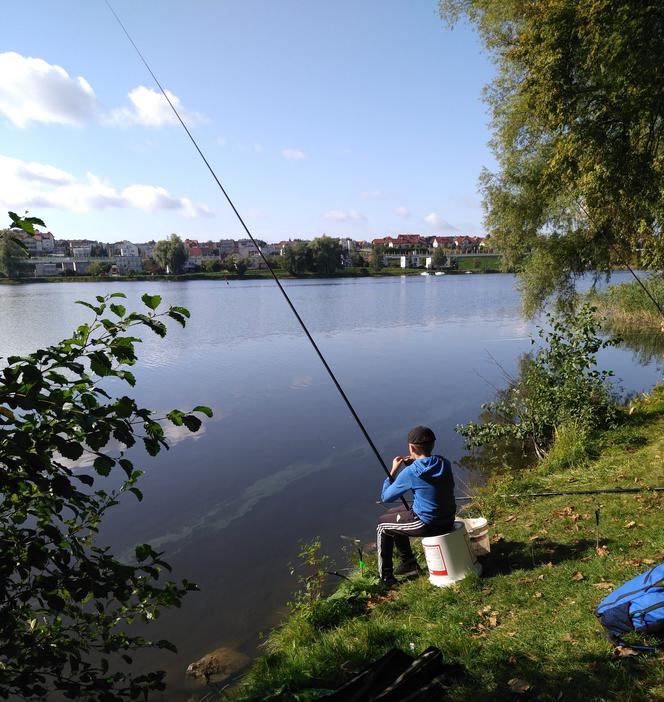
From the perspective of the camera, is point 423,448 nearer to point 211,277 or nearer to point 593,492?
point 593,492

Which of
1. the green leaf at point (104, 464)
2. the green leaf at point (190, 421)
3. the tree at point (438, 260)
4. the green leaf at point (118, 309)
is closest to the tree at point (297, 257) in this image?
the tree at point (438, 260)

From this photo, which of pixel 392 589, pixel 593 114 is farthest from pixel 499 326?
pixel 392 589

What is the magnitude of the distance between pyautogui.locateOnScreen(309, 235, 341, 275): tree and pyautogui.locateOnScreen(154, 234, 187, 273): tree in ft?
74.4

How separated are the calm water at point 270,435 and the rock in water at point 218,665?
0.14 meters

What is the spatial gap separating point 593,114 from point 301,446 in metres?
8.61

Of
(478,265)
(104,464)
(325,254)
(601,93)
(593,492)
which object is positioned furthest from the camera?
(478,265)

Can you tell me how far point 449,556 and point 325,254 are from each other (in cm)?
8384

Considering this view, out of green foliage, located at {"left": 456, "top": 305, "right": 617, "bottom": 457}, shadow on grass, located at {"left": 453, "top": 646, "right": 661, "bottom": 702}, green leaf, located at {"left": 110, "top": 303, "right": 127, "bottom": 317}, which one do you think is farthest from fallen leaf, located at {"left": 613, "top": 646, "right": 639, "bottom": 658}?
green foliage, located at {"left": 456, "top": 305, "right": 617, "bottom": 457}

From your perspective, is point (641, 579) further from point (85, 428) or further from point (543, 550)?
point (85, 428)

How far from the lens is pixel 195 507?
30.3ft

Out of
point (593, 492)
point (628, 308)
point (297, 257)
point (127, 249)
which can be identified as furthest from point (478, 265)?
point (593, 492)

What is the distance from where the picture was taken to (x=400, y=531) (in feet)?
17.2

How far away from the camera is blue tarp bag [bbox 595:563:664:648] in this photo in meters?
3.52

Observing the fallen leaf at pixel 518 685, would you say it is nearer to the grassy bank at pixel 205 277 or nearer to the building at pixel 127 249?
the grassy bank at pixel 205 277
